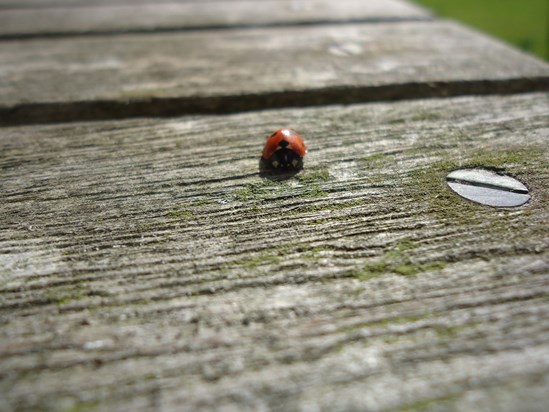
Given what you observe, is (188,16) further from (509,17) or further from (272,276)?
(509,17)

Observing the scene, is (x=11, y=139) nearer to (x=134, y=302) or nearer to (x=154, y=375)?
(x=134, y=302)

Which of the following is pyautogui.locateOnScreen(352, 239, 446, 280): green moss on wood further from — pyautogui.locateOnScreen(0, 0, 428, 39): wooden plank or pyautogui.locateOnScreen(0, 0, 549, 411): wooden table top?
pyautogui.locateOnScreen(0, 0, 428, 39): wooden plank

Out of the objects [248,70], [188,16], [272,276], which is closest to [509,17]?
[188,16]

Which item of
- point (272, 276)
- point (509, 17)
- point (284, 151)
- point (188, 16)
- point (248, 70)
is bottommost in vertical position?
point (272, 276)

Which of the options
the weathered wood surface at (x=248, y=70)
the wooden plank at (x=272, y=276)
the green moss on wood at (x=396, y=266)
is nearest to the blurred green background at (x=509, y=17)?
the weathered wood surface at (x=248, y=70)

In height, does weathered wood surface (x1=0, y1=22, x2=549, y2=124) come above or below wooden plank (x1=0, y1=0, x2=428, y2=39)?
below

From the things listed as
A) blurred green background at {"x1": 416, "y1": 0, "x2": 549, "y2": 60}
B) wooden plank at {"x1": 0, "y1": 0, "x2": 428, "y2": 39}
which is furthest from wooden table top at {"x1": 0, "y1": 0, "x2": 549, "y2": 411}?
blurred green background at {"x1": 416, "y1": 0, "x2": 549, "y2": 60}
